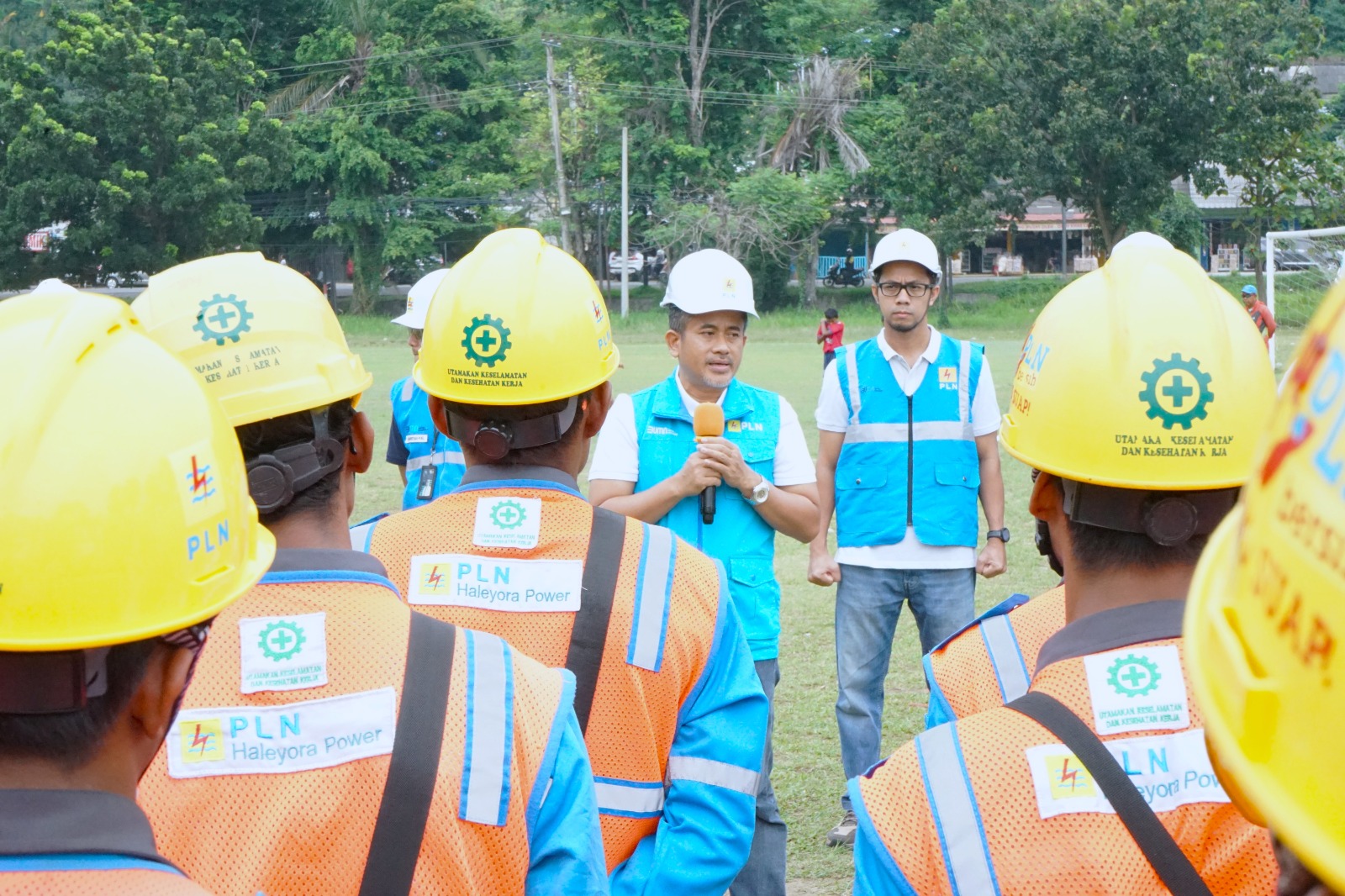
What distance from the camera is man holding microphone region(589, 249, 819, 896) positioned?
15.1 feet

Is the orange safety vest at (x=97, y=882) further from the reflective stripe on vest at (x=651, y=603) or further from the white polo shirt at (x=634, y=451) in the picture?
the white polo shirt at (x=634, y=451)

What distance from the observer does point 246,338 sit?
7.92ft

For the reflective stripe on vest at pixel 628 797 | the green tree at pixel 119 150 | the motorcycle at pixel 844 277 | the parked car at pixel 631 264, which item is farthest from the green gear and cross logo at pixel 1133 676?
the motorcycle at pixel 844 277

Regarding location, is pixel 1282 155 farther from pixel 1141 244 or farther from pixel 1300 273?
pixel 1141 244

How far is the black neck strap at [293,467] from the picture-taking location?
221cm

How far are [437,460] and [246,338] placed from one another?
3680 mm

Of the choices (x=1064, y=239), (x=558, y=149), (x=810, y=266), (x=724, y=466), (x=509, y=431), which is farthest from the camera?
(x=1064, y=239)

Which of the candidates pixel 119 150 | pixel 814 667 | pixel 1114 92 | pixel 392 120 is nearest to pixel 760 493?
pixel 814 667

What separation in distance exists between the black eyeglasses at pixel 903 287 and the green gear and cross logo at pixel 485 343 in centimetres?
359

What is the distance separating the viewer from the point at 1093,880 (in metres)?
1.86

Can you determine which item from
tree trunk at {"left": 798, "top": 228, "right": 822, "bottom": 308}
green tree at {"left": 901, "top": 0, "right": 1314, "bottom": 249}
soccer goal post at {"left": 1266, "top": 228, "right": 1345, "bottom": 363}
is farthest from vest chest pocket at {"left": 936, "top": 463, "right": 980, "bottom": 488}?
tree trunk at {"left": 798, "top": 228, "right": 822, "bottom": 308}

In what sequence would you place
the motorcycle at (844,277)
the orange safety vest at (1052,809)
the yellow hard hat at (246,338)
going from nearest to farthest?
the orange safety vest at (1052,809) < the yellow hard hat at (246,338) < the motorcycle at (844,277)

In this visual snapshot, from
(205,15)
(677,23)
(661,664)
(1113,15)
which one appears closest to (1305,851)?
(661,664)

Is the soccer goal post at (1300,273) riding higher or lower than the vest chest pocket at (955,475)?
lower
